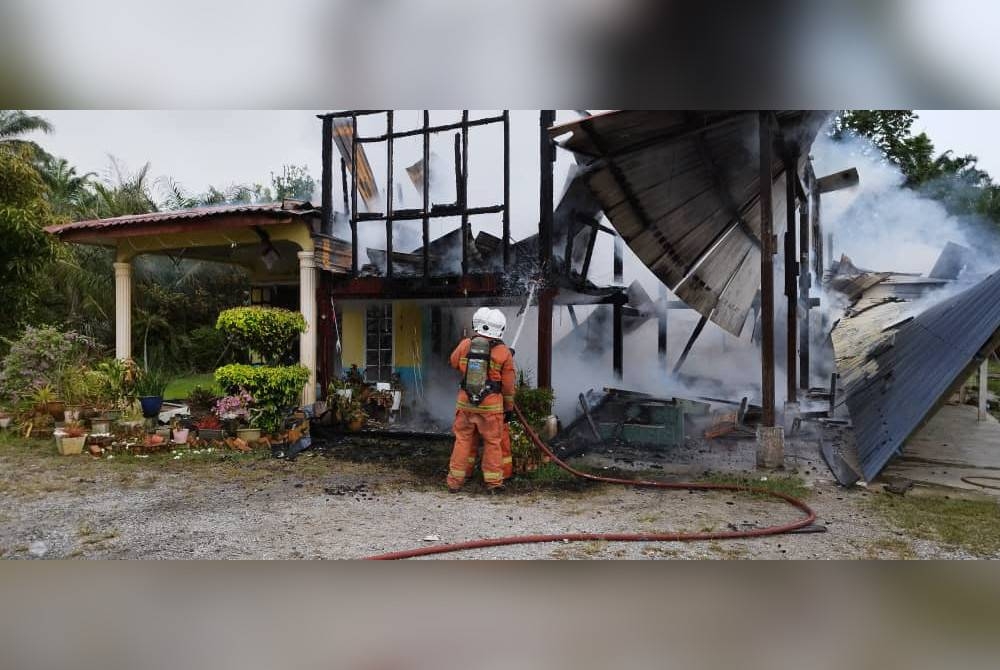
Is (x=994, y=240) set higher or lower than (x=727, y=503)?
higher

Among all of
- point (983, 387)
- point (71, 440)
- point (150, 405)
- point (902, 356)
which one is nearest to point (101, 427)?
point (71, 440)

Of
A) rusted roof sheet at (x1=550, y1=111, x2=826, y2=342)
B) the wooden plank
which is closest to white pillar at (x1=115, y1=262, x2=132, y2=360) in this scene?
rusted roof sheet at (x1=550, y1=111, x2=826, y2=342)

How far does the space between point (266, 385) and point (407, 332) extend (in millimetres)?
2421

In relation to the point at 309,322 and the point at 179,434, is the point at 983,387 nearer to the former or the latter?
the point at 309,322

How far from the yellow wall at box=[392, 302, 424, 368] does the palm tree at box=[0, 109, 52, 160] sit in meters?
3.99

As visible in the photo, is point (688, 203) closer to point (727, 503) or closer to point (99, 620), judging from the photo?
point (727, 503)

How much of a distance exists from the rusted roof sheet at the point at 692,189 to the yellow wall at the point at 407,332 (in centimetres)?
292

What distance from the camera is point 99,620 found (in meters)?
3.32

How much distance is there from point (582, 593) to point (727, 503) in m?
1.64

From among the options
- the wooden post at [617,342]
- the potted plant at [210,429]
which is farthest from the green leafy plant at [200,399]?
the wooden post at [617,342]

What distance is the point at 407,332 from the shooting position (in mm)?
8023

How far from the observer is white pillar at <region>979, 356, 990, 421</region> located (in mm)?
5918

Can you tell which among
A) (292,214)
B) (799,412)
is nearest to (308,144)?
(292,214)

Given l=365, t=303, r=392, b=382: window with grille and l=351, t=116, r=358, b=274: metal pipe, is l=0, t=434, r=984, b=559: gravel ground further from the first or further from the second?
l=365, t=303, r=392, b=382: window with grille
